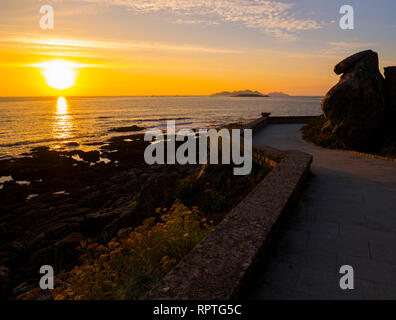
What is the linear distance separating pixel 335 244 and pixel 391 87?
10.0m

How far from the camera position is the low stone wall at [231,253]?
2.63m

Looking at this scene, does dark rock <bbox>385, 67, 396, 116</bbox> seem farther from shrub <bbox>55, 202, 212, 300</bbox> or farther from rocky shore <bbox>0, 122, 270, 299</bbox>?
shrub <bbox>55, 202, 212, 300</bbox>

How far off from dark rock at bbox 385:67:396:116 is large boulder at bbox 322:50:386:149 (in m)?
0.20

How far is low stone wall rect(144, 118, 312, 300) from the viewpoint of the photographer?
2.63 metres

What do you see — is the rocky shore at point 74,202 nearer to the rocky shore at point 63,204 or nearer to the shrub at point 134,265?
the rocky shore at point 63,204

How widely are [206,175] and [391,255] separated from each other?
6.42m

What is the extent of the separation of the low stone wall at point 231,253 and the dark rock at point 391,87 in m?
8.61

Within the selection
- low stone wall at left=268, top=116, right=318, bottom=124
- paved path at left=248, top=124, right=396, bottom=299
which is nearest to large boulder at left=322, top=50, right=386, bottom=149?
paved path at left=248, top=124, right=396, bottom=299

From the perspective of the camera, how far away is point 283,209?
446cm

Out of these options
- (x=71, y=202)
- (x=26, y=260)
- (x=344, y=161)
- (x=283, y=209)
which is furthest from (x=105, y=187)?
(x=283, y=209)

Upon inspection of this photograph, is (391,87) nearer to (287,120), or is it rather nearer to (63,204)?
(287,120)

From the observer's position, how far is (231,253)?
10.6 feet
